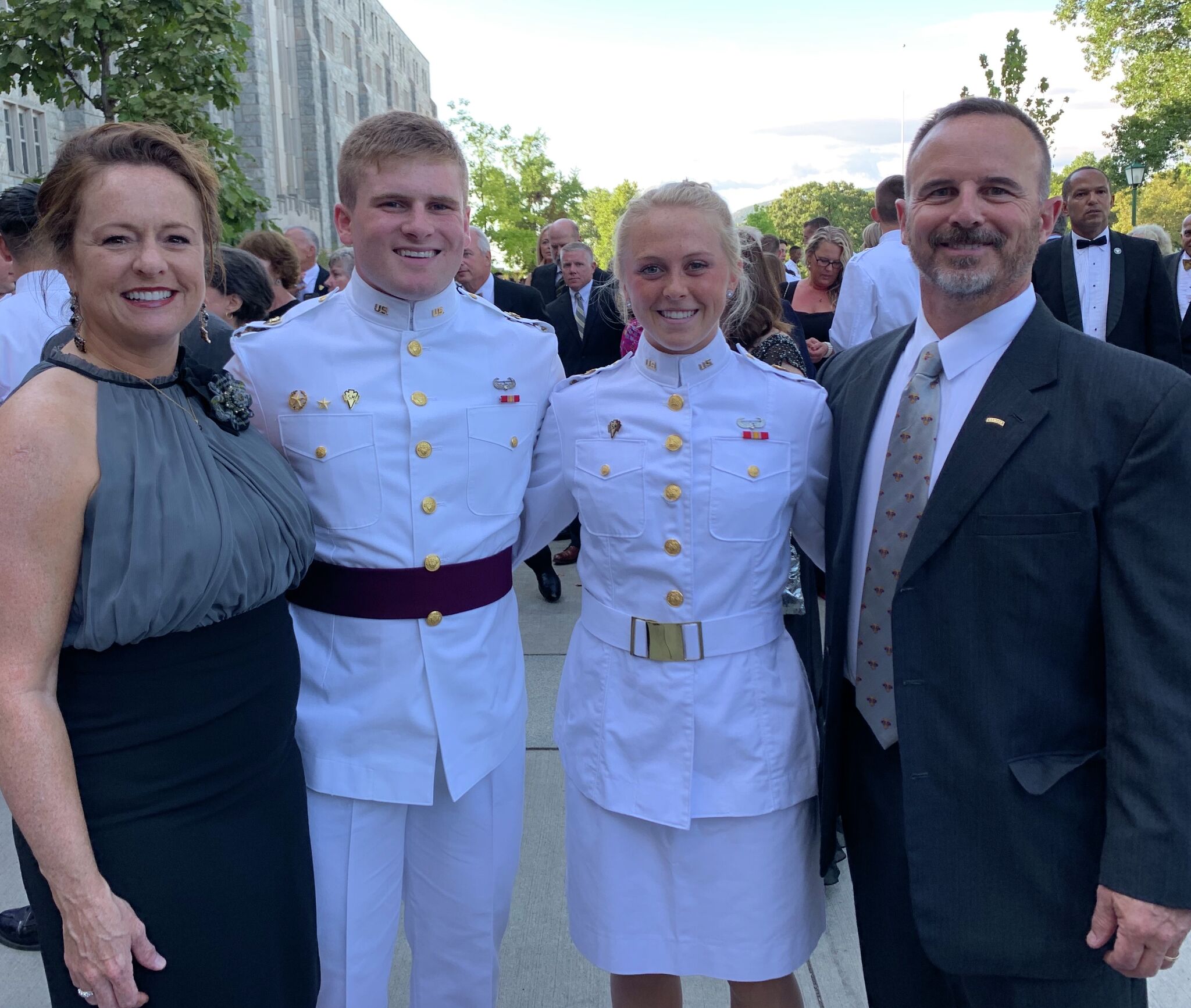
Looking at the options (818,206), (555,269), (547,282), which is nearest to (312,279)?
(547,282)

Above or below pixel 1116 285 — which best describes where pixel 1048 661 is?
below

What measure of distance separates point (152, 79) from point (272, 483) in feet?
17.8

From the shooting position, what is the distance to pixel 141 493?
1548 mm

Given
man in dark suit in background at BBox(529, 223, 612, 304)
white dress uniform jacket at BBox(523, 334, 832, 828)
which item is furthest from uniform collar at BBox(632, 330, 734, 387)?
man in dark suit in background at BBox(529, 223, 612, 304)

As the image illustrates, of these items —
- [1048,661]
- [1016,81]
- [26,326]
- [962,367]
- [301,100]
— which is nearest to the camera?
[1048,661]

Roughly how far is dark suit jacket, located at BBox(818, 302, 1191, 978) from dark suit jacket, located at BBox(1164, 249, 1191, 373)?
505cm

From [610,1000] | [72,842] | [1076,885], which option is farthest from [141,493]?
[610,1000]

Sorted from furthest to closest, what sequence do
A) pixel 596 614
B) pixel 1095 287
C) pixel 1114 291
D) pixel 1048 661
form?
pixel 1095 287 < pixel 1114 291 < pixel 596 614 < pixel 1048 661

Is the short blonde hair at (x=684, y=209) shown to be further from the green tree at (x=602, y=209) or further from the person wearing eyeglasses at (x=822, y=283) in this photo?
the green tree at (x=602, y=209)

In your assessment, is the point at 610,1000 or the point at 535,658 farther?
the point at 535,658

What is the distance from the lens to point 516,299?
6941 mm

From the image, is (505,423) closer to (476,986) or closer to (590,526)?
(590,526)

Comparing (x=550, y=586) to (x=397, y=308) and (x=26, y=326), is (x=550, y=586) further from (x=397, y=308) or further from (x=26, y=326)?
(x=397, y=308)

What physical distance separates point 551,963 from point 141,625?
1779mm
